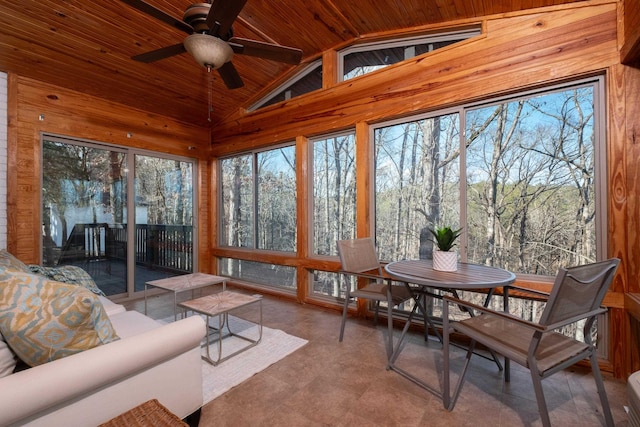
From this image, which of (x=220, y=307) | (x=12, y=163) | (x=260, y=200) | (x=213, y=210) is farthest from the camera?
(x=213, y=210)

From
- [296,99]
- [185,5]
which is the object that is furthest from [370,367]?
[185,5]

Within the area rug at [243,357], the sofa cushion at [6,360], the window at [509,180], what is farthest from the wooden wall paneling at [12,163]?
the window at [509,180]

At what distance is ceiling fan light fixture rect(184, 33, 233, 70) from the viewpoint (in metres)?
1.85

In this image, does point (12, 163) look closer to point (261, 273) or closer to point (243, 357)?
point (261, 273)

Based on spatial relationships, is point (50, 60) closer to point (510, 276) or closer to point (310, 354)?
point (310, 354)

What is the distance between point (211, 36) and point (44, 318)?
1793mm

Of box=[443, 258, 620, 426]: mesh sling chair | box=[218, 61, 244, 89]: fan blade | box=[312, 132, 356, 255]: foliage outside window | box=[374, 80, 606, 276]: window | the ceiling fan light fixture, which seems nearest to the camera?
box=[443, 258, 620, 426]: mesh sling chair

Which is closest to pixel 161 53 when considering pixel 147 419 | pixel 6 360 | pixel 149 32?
pixel 149 32

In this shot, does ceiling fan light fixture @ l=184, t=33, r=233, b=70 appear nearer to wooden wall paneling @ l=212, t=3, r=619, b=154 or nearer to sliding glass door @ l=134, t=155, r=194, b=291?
wooden wall paneling @ l=212, t=3, r=619, b=154

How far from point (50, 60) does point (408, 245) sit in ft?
13.8

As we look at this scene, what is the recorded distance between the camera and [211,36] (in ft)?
6.12

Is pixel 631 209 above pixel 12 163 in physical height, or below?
below

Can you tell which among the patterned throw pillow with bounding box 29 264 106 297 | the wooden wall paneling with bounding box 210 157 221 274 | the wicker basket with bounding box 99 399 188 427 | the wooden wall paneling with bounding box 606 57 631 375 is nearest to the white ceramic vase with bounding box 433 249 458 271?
the wooden wall paneling with bounding box 606 57 631 375

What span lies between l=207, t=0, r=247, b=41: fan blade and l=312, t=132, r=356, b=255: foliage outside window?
72.1 inches
